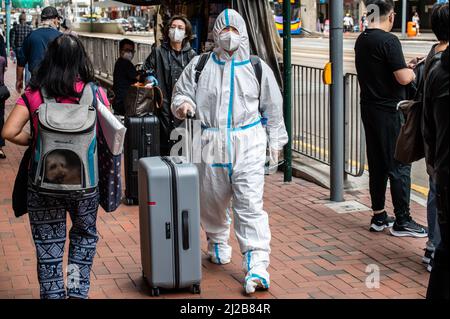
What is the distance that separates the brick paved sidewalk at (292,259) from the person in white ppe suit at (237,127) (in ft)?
1.33

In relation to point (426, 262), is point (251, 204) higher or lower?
higher

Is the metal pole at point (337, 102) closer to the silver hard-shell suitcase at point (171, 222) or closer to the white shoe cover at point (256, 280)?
the white shoe cover at point (256, 280)

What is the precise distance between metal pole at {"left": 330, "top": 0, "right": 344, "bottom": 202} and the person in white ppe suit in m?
2.33

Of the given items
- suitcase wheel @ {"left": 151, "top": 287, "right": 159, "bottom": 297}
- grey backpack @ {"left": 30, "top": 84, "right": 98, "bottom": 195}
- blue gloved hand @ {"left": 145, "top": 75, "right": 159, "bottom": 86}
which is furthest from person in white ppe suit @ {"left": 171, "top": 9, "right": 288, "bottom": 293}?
blue gloved hand @ {"left": 145, "top": 75, "right": 159, "bottom": 86}

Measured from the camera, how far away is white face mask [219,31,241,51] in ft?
18.5

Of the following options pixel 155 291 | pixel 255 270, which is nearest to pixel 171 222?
pixel 155 291

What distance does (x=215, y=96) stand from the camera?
5688 mm

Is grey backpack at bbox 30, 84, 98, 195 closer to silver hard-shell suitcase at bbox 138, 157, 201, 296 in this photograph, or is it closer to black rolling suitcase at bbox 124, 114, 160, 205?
silver hard-shell suitcase at bbox 138, 157, 201, 296

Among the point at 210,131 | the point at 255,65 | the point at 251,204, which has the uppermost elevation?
Answer: the point at 255,65
